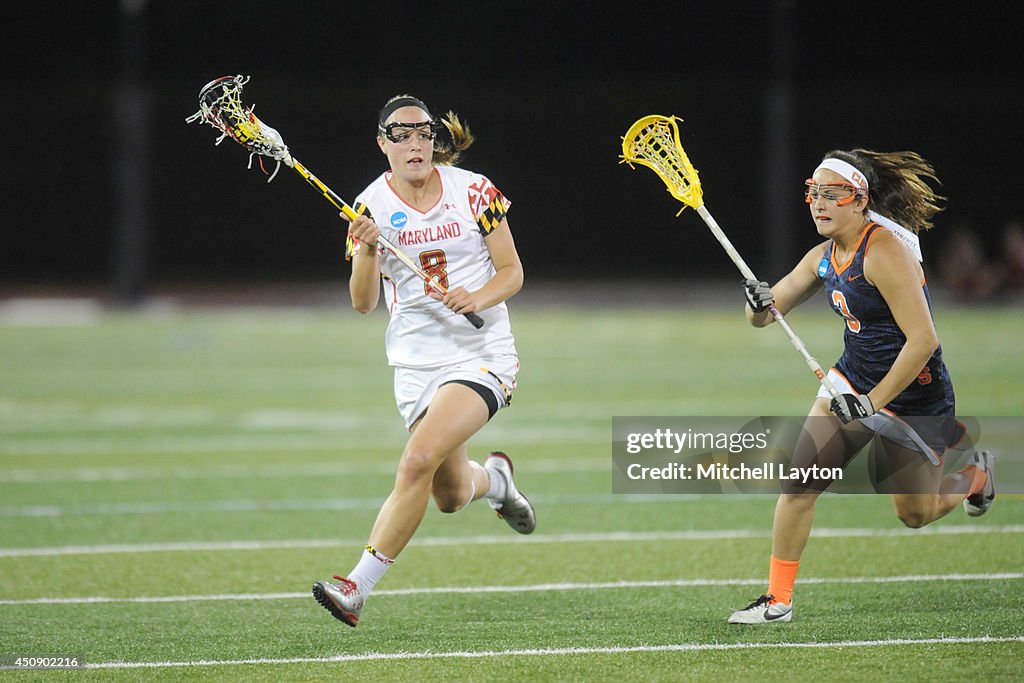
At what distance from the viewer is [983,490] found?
6.00 meters

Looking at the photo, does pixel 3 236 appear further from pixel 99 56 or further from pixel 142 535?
pixel 142 535

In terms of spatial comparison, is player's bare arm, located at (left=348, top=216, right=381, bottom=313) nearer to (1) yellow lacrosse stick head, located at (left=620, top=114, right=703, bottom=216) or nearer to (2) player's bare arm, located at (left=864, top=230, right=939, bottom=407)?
(1) yellow lacrosse stick head, located at (left=620, top=114, right=703, bottom=216)

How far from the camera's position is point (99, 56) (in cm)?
3334

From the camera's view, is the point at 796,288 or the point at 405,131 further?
the point at 796,288

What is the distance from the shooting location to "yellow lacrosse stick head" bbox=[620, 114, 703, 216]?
6121 millimetres

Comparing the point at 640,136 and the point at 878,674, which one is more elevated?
the point at 640,136

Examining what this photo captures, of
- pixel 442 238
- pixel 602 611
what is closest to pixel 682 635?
pixel 602 611

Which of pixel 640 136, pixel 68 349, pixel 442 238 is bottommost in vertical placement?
pixel 68 349

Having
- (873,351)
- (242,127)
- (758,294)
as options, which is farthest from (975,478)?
(242,127)

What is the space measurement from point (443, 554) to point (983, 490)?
2.76m

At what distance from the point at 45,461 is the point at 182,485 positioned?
1451 mm

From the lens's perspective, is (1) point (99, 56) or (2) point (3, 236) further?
(1) point (99, 56)

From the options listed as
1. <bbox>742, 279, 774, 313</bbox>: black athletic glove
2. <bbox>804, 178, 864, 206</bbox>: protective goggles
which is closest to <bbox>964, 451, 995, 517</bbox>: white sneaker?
<bbox>742, 279, 774, 313</bbox>: black athletic glove

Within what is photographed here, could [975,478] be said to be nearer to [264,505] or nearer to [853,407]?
[853,407]
